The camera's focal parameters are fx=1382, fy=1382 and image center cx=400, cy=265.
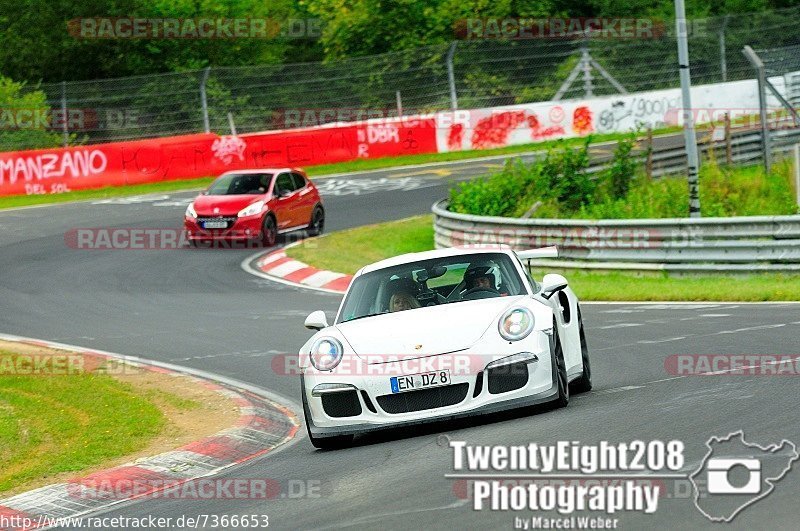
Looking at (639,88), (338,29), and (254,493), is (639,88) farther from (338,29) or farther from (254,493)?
(254,493)

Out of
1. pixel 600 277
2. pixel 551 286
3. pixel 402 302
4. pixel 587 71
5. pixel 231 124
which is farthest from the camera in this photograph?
pixel 587 71

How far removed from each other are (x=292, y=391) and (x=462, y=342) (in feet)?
12.9

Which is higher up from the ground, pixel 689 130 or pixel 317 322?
pixel 689 130

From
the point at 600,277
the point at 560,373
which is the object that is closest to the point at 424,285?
the point at 560,373

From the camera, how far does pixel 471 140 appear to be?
3988cm

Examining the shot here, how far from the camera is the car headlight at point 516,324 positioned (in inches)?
353

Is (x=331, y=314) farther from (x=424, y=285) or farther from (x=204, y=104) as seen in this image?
(x=204, y=104)

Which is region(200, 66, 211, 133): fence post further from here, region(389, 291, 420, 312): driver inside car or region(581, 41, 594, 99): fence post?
region(389, 291, 420, 312): driver inside car

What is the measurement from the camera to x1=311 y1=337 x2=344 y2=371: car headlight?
919 cm

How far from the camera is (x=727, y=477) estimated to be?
667 centimetres

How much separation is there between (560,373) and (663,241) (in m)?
10.6

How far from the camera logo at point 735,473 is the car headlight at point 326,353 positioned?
8.78ft

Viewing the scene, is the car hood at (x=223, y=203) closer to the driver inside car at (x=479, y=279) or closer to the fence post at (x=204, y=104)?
the fence post at (x=204, y=104)

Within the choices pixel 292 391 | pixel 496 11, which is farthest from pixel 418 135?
pixel 292 391
